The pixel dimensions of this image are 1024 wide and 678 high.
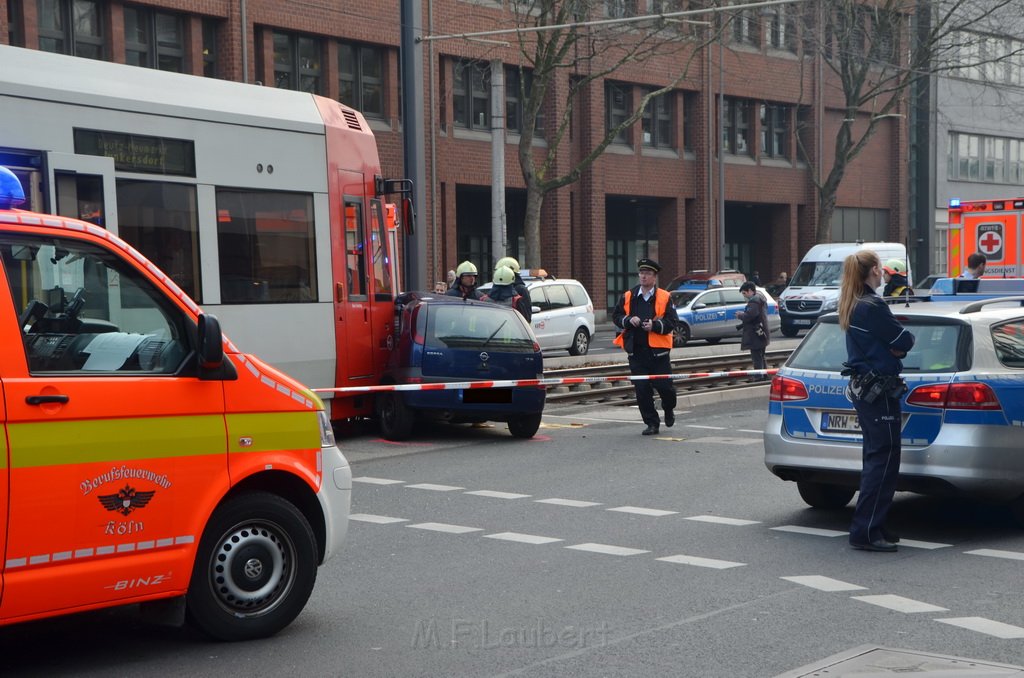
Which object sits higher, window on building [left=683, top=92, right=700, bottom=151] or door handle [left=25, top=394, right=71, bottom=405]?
window on building [left=683, top=92, right=700, bottom=151]

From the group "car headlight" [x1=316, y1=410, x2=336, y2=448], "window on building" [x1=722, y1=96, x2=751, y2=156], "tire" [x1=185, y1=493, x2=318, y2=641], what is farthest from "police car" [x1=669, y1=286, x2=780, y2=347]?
"tire" [x1=185, y1=493, x2=318, y2=641]

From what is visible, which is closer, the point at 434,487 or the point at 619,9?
the point at 434,487

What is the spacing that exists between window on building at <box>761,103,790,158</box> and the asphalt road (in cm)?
3983

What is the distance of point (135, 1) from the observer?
29859 mm

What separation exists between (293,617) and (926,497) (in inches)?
228

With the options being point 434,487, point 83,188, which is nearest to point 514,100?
point 83,188

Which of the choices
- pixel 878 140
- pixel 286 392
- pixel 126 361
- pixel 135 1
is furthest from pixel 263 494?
pixel 878 140

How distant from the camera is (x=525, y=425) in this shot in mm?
14602

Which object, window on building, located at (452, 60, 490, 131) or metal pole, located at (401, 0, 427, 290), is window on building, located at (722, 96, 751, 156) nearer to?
window on building, located at (452, 60, 490, 131)

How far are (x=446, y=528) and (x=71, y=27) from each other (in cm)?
2322

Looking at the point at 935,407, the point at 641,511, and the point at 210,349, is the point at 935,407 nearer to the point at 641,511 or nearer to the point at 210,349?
the point at 641,511

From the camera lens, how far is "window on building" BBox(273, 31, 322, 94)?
33188mm

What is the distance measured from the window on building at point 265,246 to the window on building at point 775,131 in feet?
124

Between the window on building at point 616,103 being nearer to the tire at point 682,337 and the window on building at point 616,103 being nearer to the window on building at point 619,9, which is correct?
the window on building at point 619,9
